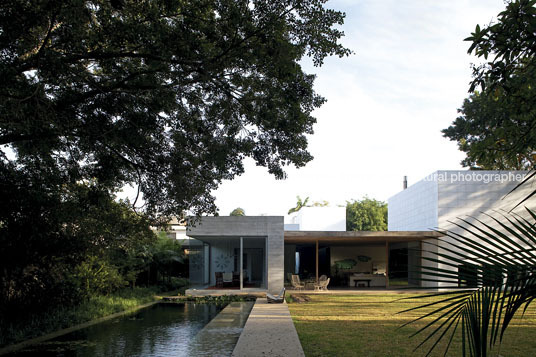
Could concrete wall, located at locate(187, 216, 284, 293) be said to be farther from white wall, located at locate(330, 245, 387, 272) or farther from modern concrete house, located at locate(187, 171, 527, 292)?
white wall, located at locate(330, 245, 387, 272)

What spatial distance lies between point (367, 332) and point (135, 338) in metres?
5.26

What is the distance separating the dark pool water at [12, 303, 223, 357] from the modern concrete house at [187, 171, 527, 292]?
5.23 meters

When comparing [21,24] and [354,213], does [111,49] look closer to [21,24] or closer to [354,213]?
[21,24]

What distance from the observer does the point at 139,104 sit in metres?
9.77

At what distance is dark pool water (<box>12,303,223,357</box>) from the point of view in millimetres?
9109

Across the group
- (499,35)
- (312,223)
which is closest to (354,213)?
(312,223)

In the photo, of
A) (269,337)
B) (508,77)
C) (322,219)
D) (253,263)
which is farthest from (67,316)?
(322,219)

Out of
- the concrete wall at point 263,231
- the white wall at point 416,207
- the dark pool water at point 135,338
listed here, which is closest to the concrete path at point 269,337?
the dark pool water at point 135,338

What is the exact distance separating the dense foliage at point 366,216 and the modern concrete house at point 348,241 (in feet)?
106

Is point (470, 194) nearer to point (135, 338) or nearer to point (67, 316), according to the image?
point (135, 338)

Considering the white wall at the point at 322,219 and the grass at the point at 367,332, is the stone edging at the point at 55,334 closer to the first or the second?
the grass at the point at 367,332

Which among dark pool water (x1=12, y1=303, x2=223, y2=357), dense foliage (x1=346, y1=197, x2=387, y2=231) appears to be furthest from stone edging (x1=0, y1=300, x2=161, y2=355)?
dense foliage (x1=346, y1=197, x2=387, y2=231)

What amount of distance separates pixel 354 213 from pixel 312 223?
1933 cm

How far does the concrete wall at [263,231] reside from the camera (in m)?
21.2
